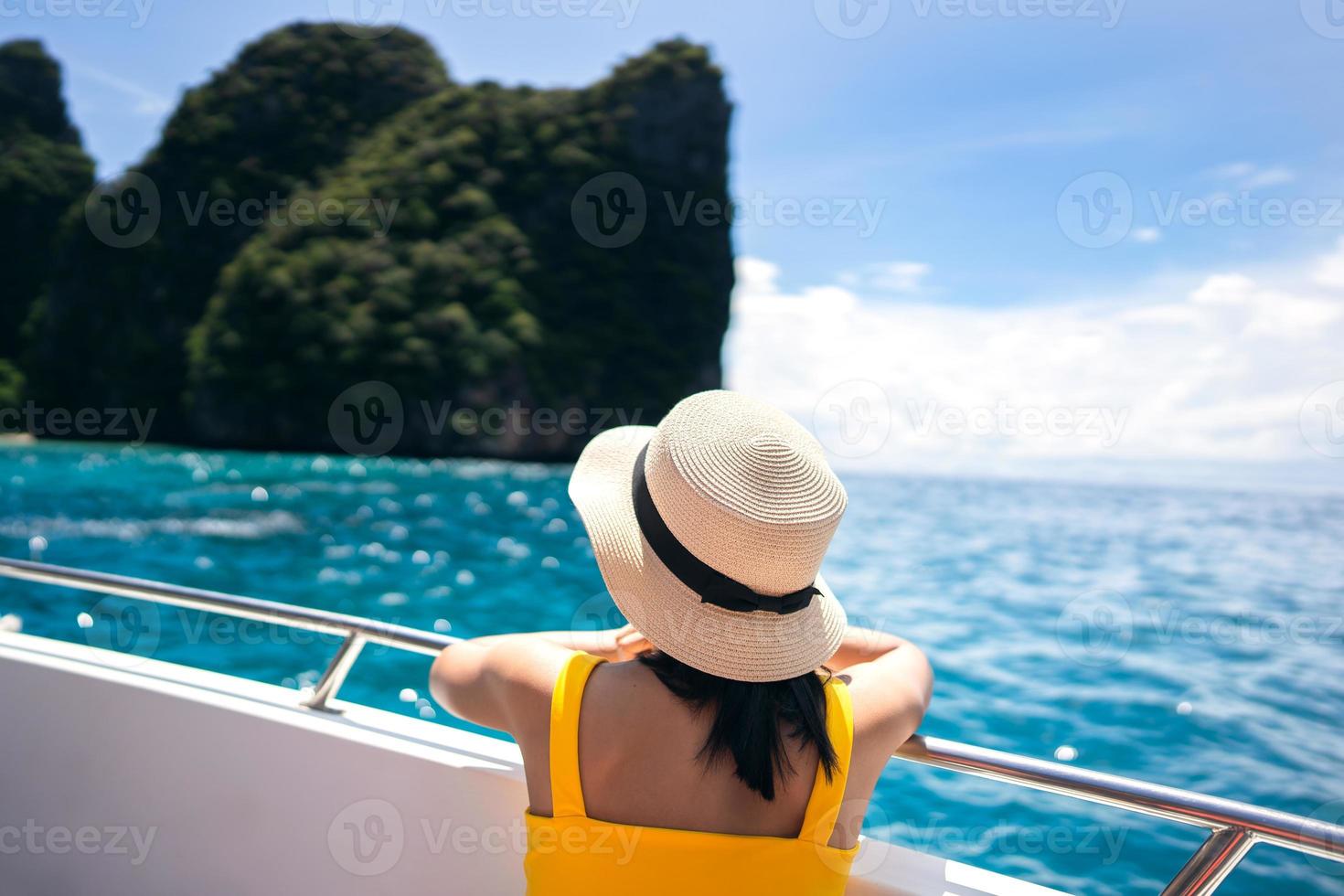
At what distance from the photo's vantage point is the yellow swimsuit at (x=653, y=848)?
91 cm

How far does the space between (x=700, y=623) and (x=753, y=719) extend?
131 millimetres

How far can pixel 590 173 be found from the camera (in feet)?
128

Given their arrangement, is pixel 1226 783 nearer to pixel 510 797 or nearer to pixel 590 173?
pixel 510 797

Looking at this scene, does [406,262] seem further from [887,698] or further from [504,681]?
[887,698]

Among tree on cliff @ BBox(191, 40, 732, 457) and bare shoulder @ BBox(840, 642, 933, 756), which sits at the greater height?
tree on cliff @ BBox(191, 40, 732, 457)

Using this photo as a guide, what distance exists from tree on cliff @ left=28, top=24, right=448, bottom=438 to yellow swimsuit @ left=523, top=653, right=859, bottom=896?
41004 millimetres

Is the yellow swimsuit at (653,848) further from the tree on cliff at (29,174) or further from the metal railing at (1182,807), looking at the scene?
the tree on cliff at (29,174)

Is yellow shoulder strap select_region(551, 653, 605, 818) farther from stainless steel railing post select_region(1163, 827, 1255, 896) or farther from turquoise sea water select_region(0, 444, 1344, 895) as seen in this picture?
turquoise sea water select_region(0, 444, 1344, 895)

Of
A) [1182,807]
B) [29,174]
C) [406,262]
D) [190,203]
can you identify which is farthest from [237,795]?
[29,174]

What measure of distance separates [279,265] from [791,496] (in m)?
38.8

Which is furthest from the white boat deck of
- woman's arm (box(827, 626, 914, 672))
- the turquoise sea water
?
the turquoise sea water

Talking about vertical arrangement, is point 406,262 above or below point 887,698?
above

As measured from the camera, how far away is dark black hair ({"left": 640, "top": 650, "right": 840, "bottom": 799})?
35.7 inches

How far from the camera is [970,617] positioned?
30.9ft
